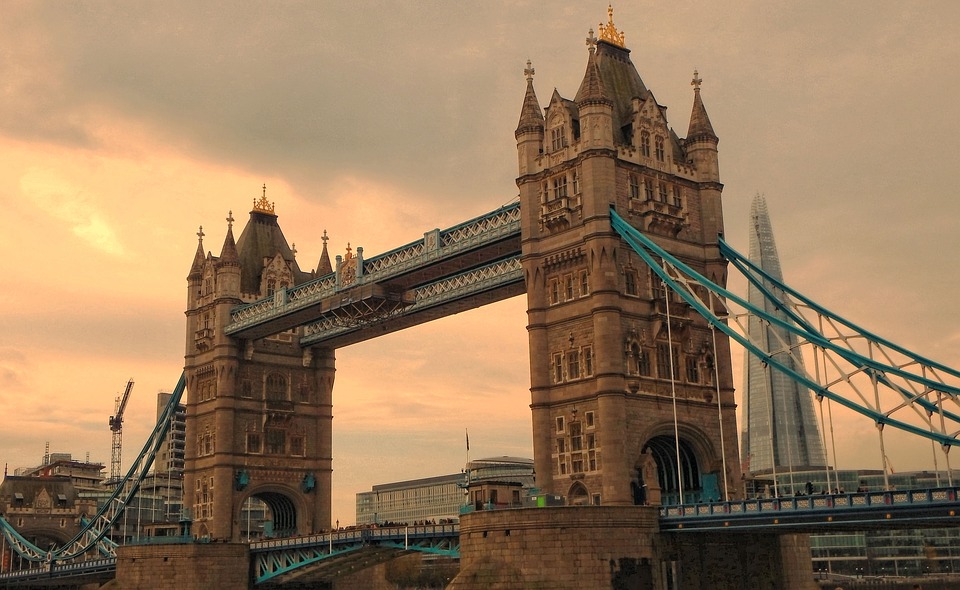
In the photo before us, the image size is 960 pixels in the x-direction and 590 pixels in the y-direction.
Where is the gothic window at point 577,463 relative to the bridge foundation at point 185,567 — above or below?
above

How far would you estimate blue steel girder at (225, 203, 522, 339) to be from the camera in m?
79.4

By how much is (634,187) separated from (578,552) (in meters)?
23.8

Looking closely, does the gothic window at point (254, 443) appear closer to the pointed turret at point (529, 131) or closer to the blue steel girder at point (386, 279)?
the blue steel girder at point (386, 279)

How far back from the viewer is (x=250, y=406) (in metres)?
103

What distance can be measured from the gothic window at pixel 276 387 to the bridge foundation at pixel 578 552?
4510 cm

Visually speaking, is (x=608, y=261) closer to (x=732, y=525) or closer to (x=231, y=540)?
(x=732, y=525)

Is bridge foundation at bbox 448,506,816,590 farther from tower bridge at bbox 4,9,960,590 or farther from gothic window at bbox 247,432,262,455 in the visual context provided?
gothic window at bbox 247,432,262,455

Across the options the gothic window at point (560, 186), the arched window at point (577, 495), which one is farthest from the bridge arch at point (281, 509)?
the gothic window at point (560, 186)

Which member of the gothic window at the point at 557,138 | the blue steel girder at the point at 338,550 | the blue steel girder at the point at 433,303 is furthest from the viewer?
the blue steel girder at the point at 433,303

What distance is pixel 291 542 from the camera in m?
88.7

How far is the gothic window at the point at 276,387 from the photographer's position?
344 feet

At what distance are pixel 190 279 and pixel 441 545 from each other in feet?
152

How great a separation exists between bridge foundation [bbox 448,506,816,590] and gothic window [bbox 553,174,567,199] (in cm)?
2057

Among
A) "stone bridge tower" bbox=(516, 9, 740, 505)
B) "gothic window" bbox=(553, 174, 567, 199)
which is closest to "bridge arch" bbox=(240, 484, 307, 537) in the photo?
"stone bridge tower" bbox=(516, 9, 740, 505)
